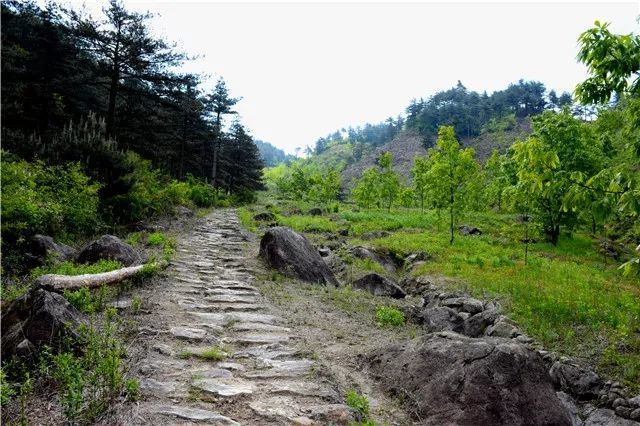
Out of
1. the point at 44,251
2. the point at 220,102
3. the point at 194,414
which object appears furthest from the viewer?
the point at 220,102

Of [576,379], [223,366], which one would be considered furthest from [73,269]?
[576,379]

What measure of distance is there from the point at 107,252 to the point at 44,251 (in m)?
1.25

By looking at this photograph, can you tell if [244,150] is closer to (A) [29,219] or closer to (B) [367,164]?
(A) [29,219]

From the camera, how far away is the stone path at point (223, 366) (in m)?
3.91

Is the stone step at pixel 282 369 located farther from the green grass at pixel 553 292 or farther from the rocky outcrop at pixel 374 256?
the rocky outcrop at pixel 374 256

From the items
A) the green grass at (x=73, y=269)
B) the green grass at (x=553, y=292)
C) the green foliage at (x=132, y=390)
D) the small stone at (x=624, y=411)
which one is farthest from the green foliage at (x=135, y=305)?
the small stone at (x=624, y=411)

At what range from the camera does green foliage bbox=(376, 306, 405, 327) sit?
25.3 ft

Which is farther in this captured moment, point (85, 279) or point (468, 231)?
point (468, 231)

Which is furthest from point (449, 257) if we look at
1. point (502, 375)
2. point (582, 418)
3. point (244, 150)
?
point (244, 150)

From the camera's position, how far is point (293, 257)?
34.8 feet

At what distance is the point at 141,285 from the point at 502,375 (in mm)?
6530

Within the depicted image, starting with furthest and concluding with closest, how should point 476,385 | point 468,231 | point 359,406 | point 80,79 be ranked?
point 468,231 < point 80,79 < point 476,385 < point 359,406

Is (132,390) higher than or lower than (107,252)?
lower

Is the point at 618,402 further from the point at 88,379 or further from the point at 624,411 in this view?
the point at 88,379
